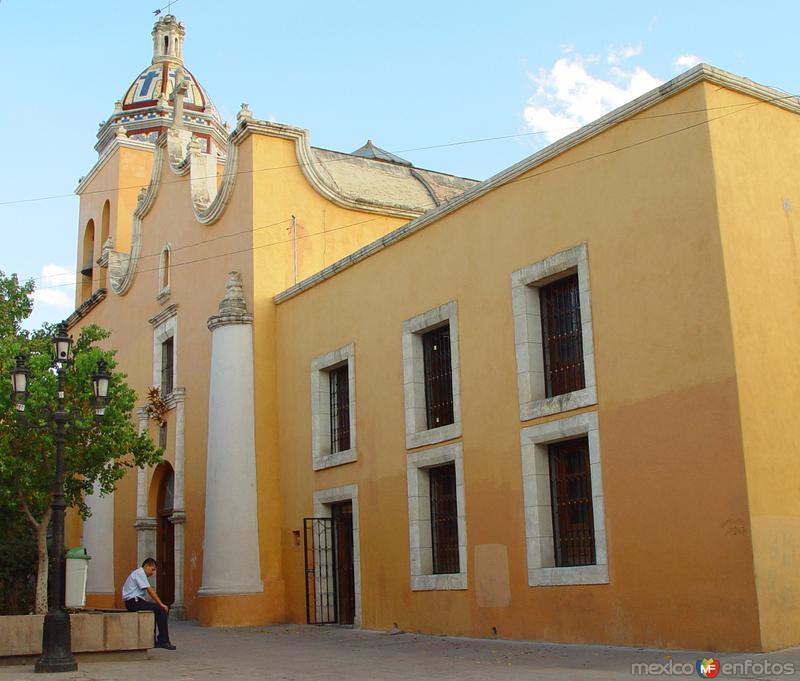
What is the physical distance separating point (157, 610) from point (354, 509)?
12.5 ft

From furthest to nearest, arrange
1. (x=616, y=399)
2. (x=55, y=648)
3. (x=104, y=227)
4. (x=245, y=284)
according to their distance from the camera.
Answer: (x=104, y=227) → (x=245, y=284) → (x=616, y=399) → (x=55, y=648)

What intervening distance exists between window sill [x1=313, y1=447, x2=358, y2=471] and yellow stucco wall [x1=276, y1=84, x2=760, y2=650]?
0.56 metres

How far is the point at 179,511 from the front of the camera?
67.8 feet

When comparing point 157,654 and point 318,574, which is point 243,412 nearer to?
point 318,574

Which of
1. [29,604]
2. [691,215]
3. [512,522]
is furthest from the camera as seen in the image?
[29,604]

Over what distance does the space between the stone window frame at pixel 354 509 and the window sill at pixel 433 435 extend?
1812mm

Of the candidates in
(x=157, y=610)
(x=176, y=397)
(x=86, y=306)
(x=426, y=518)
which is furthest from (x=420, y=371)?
(x=86, y=306)

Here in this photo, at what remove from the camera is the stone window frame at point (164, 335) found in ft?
72.4

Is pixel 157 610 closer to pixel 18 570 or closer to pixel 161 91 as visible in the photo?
pixel 18 570

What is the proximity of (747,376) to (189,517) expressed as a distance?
13.0 meters

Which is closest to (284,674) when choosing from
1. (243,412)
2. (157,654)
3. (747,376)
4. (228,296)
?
(157,654)

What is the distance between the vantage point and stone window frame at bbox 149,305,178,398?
869 inches

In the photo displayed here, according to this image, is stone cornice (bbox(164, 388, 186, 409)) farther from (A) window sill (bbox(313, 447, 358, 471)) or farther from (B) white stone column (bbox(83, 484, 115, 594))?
(A) window sill (bbox(313, 447, 358, 471))

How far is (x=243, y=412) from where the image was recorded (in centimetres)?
1862
